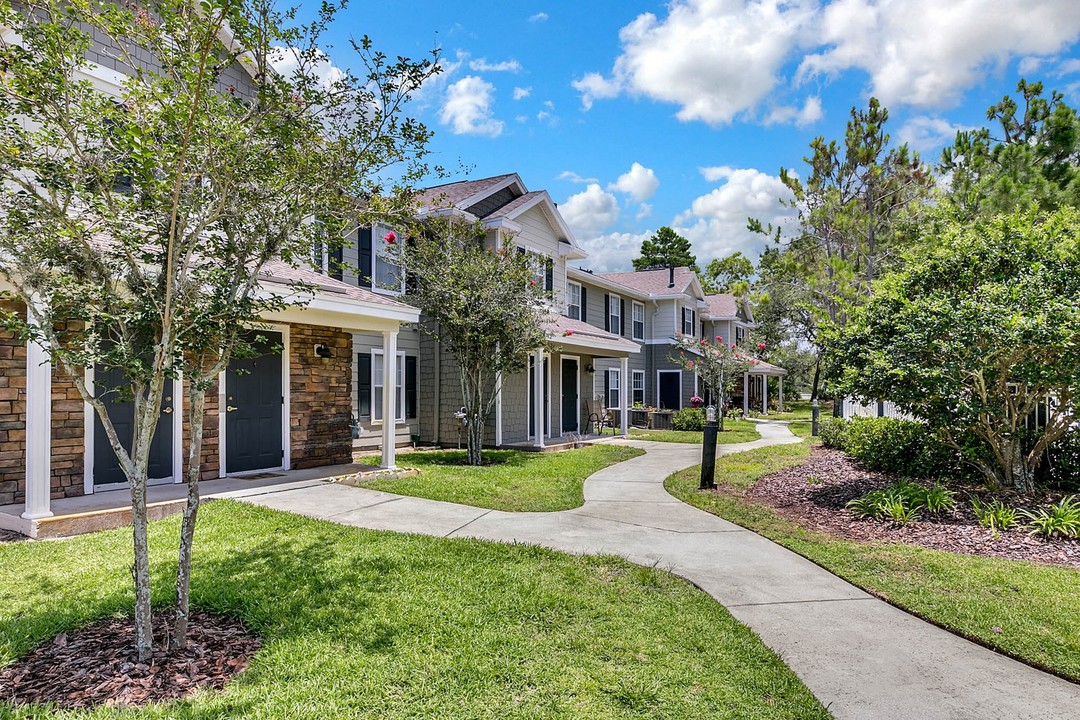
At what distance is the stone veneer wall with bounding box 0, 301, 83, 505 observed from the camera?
630 centimetres

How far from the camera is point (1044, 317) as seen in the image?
6059 mm

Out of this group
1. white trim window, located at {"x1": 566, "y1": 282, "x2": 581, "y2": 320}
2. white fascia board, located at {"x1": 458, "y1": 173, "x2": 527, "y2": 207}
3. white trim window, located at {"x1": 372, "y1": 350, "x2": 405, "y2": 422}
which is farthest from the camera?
white trim window, located at {"x1": 566, "y1": 282, "x2": 581, "y2": 320}

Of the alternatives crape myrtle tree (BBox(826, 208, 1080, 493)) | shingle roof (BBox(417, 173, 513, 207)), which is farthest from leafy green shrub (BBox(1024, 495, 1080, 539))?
shingle roof (BBox(417, 173, 513, 207))

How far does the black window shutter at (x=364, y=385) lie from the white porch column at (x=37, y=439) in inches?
257

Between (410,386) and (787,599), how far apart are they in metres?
10.5

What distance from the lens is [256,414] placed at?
29.1 ft

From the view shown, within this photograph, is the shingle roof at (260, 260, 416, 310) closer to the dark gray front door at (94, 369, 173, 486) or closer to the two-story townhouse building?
the two-story townhouse building

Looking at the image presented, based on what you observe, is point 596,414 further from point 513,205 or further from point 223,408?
point 223,408

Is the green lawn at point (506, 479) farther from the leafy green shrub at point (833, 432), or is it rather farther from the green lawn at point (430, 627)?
the leafy green shrub at point (833, 432)

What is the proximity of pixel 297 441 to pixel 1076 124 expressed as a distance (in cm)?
1438

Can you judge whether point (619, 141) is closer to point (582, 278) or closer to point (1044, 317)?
point (582, 278)

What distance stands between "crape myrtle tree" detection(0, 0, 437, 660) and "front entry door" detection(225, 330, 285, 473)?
5164 mm

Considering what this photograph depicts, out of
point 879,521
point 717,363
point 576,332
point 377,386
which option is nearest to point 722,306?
point 717,363

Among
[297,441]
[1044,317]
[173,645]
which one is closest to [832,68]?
[1044,317]
